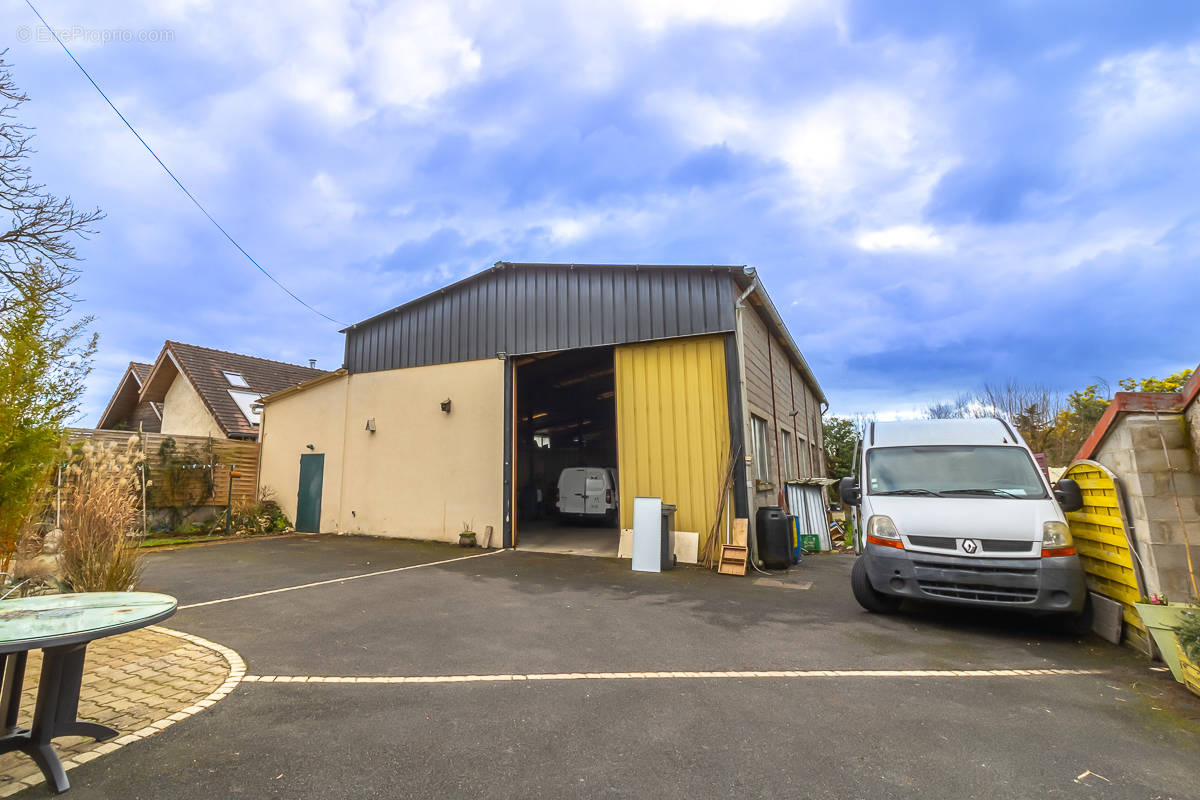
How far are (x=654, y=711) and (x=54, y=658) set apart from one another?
3.00 metres

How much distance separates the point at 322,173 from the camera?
10727mm

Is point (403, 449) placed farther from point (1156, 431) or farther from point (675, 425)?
point (1156, 431)

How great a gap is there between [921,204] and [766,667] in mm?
10286

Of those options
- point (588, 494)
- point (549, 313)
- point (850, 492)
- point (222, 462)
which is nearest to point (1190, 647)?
point (850, 492)

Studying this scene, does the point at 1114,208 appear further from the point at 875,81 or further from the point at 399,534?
the point at 399,534

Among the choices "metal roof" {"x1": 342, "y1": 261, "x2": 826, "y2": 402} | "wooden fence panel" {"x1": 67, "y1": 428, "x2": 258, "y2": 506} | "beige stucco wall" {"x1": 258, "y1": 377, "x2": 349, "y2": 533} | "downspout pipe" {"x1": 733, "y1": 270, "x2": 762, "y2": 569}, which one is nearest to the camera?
"downspout pipe" {"x1": 733, "y1": 270, "x2": 762, "y2": 569}

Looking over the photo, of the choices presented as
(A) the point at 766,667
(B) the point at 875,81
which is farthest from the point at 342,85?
(A) the point at 766,667

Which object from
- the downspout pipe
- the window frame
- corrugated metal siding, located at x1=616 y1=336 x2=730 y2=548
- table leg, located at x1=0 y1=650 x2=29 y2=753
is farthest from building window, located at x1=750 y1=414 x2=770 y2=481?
table leg, located at x1=0 y1=650 x2=29 y2=753

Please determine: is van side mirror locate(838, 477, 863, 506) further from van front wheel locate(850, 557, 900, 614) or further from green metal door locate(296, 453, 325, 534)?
green metal door locate(296, 453, 325, 534)

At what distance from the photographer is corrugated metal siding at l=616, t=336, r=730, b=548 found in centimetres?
880

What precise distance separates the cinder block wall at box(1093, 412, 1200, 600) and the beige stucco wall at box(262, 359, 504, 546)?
30.6 feet

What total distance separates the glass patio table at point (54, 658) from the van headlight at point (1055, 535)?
256 inches

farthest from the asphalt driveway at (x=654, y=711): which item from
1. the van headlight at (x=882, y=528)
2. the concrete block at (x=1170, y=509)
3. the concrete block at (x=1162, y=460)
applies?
the concrete block at (x=1162, y=460)

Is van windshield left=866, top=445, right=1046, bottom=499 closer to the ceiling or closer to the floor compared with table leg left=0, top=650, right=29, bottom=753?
closer to the ceiling
